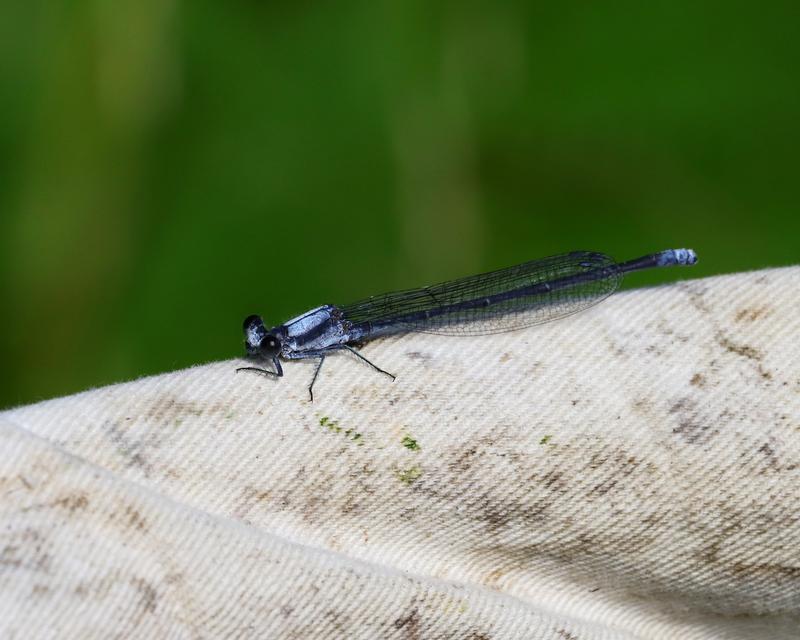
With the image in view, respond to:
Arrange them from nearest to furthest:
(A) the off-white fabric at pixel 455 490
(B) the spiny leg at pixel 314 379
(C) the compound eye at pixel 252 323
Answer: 1. (A) the off-white fabric at pixel 455 490
2. (B) the spiny leg at pixel 314 379
3. (C) the compound eye at pixel 252 323

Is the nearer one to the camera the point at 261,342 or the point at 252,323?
the point at 261,342

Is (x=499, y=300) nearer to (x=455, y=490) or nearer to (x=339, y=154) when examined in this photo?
(x=455, y=490)

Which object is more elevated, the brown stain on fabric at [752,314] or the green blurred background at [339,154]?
the green blurred background at [339,154]

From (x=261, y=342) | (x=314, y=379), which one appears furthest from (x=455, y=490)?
(x=261, y=342)

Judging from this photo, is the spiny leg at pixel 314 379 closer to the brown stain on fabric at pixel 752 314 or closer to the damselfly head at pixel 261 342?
the damselfly head at pixel 261 342

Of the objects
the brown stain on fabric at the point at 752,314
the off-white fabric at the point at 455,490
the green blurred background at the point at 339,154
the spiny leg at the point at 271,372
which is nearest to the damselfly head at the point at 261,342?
the spiny leg at the point at 271,372

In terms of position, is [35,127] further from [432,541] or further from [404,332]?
[432,541]
